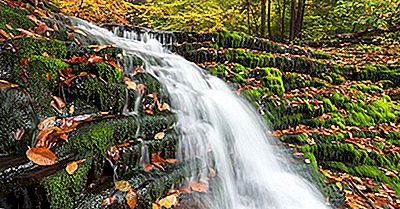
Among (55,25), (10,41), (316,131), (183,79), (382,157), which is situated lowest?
(382,157)

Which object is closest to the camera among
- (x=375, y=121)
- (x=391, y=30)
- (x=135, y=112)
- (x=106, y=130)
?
(x=106, y=130)

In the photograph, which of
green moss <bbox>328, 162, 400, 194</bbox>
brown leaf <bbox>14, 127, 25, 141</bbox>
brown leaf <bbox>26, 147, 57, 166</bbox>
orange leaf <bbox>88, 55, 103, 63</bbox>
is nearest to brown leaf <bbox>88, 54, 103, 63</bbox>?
orange leaf <bbox>88, 55, 103, 63</bbox>

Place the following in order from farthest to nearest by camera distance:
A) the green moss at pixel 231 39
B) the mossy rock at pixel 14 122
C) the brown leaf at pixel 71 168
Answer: the green moss at pixel 231 39
the mossy rock at pixel 14 122
the brown leaf at pixel 71 168

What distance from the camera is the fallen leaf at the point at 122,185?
7.07ft

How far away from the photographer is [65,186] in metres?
1.75

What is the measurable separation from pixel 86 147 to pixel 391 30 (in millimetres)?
11533

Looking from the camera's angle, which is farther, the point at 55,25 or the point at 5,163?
the point at 55,25

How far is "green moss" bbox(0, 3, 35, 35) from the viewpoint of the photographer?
2.84 meters

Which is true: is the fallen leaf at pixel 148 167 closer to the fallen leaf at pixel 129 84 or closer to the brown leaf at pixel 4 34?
the fallen leaf at pixel 129 84

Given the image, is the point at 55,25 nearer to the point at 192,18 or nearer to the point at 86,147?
the point at 86,147

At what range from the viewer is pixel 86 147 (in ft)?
6.66

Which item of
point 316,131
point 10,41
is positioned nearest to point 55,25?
point 10,41

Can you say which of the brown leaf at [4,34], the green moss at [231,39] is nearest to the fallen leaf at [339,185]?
the green moss at [231,39]

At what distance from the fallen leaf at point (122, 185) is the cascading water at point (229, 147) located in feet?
2.54
